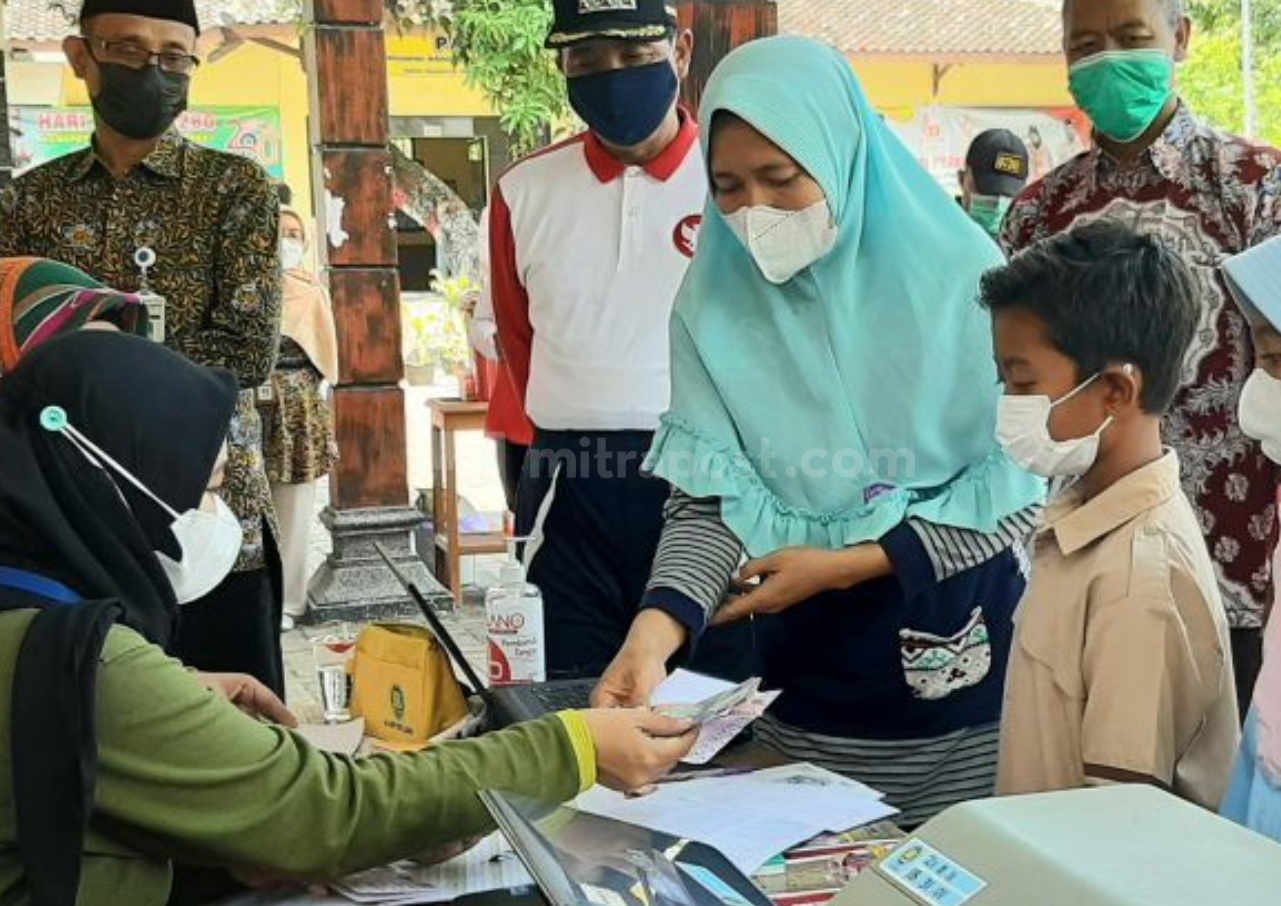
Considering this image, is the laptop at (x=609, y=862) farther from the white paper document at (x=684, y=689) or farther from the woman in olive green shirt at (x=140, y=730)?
the white paper document at (x=684, y=689)

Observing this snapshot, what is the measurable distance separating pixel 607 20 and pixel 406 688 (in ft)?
4.10

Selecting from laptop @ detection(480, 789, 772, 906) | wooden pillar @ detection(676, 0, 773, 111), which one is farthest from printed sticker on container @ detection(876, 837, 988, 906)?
wooden pillar @ detection(676, 0, 773, 111)

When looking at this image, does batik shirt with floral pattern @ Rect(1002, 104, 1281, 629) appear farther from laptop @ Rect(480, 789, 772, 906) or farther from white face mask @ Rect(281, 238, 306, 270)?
white face mask @ Rect(281, 238, 306, 270)

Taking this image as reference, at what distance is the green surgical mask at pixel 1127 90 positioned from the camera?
8.04 feet

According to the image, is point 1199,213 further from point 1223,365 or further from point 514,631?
point 514,631

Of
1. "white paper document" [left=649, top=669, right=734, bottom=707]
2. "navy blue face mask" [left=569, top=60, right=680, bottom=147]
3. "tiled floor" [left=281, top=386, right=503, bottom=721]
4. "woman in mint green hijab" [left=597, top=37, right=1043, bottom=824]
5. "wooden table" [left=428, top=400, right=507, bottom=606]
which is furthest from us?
"wooden table" [left=428, top=400, right=507, bottom=606]

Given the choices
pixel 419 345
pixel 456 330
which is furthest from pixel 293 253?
pixel 419 345

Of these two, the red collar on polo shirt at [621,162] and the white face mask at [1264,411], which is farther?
the red collar on polo shirt at [621,162]

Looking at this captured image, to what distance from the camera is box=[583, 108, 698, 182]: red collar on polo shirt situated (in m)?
2.53

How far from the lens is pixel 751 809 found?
1.46 metres

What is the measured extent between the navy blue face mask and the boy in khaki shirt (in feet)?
3.10

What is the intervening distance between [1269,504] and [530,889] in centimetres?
153

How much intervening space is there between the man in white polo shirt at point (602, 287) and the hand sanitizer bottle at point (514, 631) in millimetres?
440

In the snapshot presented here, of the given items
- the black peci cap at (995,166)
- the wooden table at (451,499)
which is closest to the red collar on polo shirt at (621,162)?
the black peci cap at (995,166)
